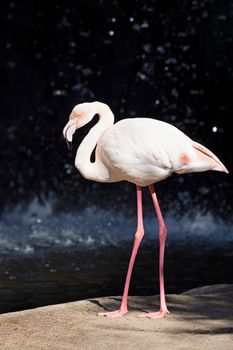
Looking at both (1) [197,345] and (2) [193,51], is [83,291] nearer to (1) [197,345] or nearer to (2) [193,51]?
(1) [197,345]

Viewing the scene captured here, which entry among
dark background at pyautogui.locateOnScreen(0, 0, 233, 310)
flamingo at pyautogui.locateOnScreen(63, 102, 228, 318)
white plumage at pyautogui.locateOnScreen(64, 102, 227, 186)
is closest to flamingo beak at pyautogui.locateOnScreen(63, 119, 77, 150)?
flamingo at pyautogui.locateOnScreen(63, 102, 228, 318)

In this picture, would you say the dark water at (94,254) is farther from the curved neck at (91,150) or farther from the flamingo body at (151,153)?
the flamingo body at (151,153)

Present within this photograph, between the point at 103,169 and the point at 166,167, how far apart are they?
0.39 meters

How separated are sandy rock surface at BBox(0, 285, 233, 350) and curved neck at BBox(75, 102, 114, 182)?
730 mm

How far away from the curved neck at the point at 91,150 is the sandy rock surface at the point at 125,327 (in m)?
0.73

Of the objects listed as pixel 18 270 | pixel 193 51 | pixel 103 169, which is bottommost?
pixel 18 270

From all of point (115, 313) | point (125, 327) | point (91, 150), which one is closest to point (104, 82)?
point (91, 150)

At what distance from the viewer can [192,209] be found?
12.0 m

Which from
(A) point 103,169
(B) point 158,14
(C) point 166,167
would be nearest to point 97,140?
(A) point 103,169

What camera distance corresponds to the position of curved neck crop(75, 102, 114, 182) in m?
4.92

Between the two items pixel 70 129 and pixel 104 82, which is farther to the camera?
pixel 104 82

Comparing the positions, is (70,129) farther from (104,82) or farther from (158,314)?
(104,82)

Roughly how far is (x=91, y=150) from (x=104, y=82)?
773 centimetres

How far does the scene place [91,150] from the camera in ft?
16.3
